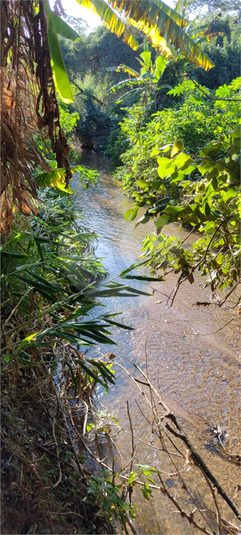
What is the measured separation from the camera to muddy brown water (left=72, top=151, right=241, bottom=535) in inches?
95.3

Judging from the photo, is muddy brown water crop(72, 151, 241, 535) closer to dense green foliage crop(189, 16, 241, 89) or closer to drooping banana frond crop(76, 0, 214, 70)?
drooping banana frond crop(76, 0, 214, 70)

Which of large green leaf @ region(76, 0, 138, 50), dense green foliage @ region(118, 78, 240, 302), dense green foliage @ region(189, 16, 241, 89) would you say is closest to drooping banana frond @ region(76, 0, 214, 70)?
large green leaf @ region(76, 0, 138, 50)

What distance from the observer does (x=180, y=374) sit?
135 inches

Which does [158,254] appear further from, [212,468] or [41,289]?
[212,468]

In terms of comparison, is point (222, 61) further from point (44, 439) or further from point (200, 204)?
point (44, 439)

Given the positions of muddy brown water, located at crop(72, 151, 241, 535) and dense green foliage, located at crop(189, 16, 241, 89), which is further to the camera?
dense green foliage, located at crop(189, 16, 241, 89)

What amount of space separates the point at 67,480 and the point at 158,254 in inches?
47.4

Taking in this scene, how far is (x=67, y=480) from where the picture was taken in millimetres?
1781

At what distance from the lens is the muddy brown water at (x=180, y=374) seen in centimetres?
242

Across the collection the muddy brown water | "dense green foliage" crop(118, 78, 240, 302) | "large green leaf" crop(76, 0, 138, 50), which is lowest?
Answer: the muddy brown water

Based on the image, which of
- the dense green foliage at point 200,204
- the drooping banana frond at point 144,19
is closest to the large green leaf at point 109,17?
the drooping banana frond at point 144,19

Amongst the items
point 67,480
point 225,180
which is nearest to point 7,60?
point 225,180

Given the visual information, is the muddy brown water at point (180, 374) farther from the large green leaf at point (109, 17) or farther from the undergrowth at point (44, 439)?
the large green leaf at point (109, 17)

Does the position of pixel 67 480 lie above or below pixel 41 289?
below
